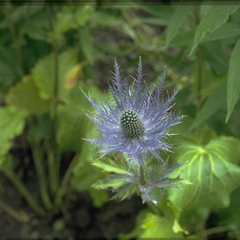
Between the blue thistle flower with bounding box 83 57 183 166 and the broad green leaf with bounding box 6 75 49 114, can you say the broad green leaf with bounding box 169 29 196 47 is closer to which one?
the blue thistle flower with bounding box 83 57 183 166

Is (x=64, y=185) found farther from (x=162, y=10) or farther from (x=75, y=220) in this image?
(x=162, y=10)

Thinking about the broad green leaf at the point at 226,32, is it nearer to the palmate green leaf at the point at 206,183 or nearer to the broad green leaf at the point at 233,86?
the broad green leaf at the point at 233,86

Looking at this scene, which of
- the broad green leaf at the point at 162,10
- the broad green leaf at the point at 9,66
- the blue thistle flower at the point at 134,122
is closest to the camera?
the blue thistle flower at the point at 134,122

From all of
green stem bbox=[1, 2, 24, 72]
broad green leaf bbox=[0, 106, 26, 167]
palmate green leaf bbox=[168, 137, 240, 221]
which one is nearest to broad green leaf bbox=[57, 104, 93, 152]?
broad green leaf bbox=[0, 106, 26, 167]

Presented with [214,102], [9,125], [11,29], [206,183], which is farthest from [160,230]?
[11,29]

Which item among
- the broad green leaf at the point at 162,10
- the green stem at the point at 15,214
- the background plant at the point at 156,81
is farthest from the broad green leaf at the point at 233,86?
the green stem at the point at 15,214

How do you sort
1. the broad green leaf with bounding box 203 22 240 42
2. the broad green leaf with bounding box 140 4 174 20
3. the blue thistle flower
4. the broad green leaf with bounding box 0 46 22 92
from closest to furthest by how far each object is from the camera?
the blue thistle flower, the broad green leaf with bounding box 203 22 240 42, the broad green leaf with bounding box 140 4 174 20, the broad green leaf with bounding box 0 46 22 92

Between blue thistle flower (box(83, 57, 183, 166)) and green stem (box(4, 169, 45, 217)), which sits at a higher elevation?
blue thistle flower (box(83, 57, 183, 166))
